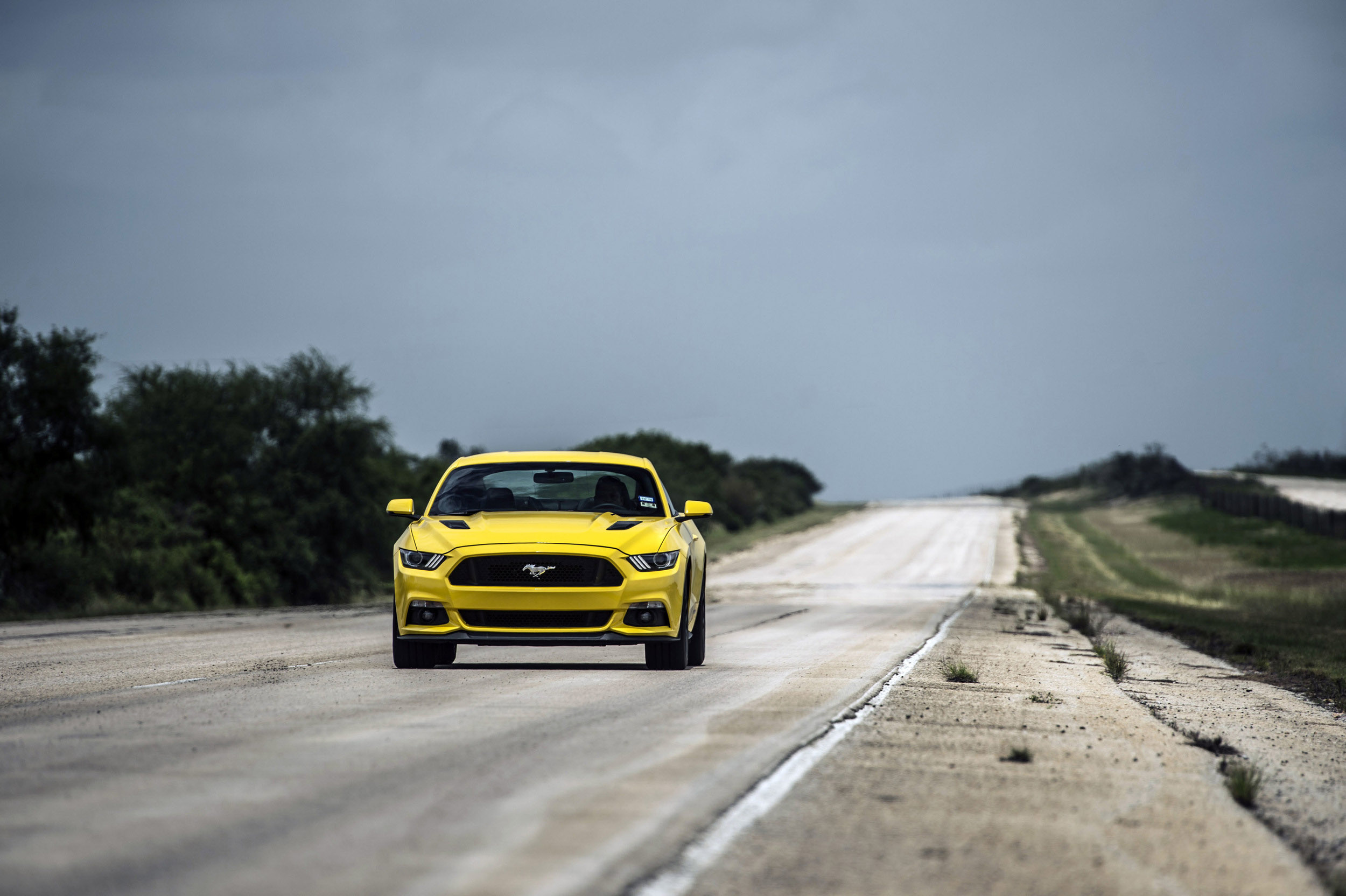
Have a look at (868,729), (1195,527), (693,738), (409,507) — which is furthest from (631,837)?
(1195,527)

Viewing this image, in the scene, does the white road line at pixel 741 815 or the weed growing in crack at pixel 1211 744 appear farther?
the weed growing in crack at pixel 1211 744

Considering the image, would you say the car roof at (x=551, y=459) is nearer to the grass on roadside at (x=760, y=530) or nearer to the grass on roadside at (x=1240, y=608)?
the grass on roadside at (x=1240, y=608)

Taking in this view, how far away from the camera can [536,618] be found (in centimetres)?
1168

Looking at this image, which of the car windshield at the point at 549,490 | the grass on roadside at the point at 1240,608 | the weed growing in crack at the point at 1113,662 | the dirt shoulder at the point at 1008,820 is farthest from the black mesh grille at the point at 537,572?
the grass on roadside at the point at 1240,608

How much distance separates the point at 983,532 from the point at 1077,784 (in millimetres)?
78579

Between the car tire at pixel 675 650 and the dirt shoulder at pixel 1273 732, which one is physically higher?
the car tire at pixel 675 650

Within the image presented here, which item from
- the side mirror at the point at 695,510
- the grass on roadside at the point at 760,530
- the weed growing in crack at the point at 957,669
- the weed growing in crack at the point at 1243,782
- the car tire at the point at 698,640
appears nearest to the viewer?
the weed growing in crack at the point at 1243,782

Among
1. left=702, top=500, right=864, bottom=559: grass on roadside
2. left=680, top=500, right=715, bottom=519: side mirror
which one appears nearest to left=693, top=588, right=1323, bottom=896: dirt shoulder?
left=680, top=500, right=715, bottom=519: side mirror

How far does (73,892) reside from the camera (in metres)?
4.63

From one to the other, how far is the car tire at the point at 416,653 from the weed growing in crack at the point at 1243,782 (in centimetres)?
672

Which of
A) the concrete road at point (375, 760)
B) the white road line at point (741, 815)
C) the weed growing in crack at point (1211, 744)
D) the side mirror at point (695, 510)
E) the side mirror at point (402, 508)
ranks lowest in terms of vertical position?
the weed growing in crack at point (1211, 744)

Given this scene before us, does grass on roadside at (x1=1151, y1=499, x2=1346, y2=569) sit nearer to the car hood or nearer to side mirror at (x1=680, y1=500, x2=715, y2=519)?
side mirror at (x1=680, y1=500, x2=715, y2=519)

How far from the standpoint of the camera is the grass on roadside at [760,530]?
246ft

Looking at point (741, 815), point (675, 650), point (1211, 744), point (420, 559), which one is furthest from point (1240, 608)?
point (741, 815)
